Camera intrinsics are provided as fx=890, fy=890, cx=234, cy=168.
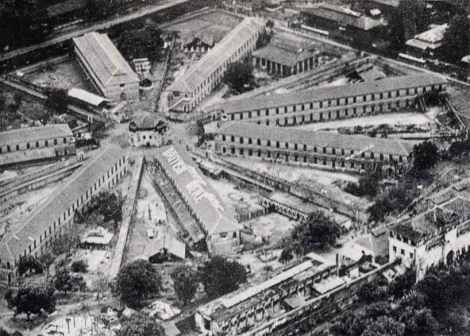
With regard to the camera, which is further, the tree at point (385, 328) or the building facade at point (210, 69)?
the building facade at point (210, 69)

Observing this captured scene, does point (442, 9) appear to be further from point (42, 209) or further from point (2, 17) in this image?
point (42, 209)

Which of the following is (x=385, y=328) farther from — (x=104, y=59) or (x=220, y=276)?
(x=104, y=59)

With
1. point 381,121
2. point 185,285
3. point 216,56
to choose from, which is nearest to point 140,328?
point 185,285

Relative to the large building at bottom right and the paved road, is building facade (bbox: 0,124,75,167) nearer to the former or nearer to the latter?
the paved road

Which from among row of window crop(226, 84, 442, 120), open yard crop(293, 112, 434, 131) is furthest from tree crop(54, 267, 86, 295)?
open yard crop(293, 112, 434, 131)

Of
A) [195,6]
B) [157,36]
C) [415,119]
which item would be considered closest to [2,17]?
[157,36]

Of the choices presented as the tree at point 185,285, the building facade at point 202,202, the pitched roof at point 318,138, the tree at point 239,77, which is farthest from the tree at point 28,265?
the tree at point 239,77

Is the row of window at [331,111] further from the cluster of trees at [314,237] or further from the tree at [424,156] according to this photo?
the cluster of trees at [314,237]
